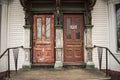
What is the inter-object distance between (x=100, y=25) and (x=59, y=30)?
195 cm

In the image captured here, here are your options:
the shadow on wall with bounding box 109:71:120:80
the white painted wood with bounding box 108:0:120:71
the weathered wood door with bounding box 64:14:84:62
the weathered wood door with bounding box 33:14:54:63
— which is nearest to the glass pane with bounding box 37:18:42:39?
the weathered wood door with bounding box 33:14:54:63

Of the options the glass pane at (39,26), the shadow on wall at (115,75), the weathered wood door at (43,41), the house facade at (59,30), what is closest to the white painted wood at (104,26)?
the house facade at (59,30)

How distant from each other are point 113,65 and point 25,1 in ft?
16.3

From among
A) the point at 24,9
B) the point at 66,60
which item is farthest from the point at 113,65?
the point at 24,9

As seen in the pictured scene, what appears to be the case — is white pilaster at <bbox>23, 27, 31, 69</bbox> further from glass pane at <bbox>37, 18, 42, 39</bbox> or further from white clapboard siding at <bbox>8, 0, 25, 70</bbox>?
glass pane at <bbox>37, 18, 42, 39</bbox>

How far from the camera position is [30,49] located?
10398 millimetres

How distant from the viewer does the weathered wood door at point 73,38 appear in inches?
417

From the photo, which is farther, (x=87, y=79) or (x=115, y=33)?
(x=115, y=33)

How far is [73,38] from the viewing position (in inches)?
419

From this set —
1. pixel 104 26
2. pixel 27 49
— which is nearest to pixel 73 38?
pixel 104 26

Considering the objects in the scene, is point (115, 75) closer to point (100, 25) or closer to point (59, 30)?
point (100, 25)

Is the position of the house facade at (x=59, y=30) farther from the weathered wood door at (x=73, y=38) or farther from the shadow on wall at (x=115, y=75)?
the shadow on wall at (x=115, y=75)

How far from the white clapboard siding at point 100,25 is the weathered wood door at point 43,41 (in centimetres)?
199

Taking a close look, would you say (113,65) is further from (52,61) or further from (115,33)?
(52,61)
